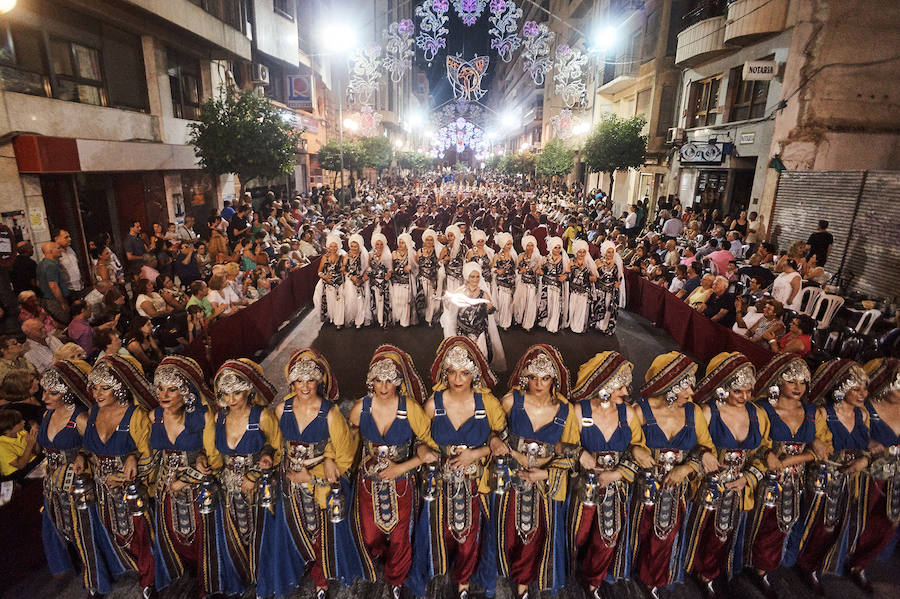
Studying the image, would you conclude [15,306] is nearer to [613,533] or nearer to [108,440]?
[108,440]

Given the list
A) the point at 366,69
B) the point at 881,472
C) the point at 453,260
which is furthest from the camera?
the point at 366,69

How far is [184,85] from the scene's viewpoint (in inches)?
637

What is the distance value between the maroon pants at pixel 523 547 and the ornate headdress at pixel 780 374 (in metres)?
2.02

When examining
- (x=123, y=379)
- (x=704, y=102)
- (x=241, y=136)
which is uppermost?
(x=704, y=102)

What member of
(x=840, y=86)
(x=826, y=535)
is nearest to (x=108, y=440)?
(x=826, y=535)

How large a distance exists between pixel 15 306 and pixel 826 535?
40.7 ft

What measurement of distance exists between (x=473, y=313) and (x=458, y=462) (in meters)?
3.63

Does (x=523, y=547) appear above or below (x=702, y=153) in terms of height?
below

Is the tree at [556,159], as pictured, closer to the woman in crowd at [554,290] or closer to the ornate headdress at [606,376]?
the woman in crowd at [554,290]

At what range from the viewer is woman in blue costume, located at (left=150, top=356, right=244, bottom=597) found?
3.53m

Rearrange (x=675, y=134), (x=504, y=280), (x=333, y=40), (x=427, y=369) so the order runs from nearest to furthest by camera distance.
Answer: (x=427, y=369) → (x=504, y=280) → (x=675, y=134) → (x=333, y=40)

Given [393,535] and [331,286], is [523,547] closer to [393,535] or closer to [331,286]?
[393,535]

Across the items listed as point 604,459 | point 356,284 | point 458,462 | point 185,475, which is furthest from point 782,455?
point 356,284

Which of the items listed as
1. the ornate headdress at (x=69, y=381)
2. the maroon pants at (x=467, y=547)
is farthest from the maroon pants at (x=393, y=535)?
the ornate headdress at (x=69, y=381)
